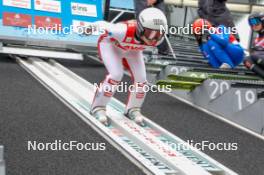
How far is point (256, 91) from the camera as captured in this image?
4.95 meters

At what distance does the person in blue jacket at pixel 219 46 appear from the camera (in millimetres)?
7082

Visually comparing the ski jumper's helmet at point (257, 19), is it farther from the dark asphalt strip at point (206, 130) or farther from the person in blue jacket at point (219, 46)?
the dark asphalt strip at point (206, 130)

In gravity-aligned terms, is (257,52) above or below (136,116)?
above

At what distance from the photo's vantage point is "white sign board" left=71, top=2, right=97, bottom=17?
8.37m

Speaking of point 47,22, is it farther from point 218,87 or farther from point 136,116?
point 136,116

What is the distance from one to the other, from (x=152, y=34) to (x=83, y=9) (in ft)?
14.6

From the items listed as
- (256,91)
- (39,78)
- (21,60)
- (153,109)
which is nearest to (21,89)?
(39,78)

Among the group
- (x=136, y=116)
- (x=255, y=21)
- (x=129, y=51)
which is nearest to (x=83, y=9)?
(x=255, y=21)

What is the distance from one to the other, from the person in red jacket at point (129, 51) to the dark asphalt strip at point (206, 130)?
Answer: 480mm

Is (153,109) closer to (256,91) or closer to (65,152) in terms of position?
(256,91)

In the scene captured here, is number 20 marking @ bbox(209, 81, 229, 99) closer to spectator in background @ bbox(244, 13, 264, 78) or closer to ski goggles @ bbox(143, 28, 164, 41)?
spectator in background @ bbox(244, 13, 264, 78)

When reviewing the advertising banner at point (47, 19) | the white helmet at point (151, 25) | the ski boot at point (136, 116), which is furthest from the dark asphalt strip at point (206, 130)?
the advertising banner at point (47, 19)

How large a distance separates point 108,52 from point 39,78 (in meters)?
2.17

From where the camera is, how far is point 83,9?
27.7ft
